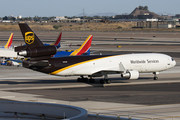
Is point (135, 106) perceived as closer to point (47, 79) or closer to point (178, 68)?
point (47, 79)

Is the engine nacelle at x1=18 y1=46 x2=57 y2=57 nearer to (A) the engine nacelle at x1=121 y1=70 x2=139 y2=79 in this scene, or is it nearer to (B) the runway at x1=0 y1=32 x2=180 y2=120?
(B) the runway at x1=0 y1=32 x2=180 y2=120

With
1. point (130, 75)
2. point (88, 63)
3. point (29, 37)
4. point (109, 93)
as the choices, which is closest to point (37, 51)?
point (29, 37)

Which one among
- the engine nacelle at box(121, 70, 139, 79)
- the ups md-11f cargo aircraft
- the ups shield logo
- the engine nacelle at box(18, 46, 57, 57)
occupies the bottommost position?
the engine nacelle at box(121, 70, 139, 79)

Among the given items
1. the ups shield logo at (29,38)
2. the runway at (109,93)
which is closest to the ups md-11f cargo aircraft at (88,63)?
the ups shield logo at (29,38)

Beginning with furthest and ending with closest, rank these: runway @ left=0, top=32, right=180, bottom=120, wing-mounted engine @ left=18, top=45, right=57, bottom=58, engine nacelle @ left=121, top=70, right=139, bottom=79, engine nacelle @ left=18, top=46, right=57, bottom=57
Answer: engine nacelle @ left=121, top=70, right=139, bottom=79
engine nacelle @ left=18, top=46, right=57, bottom=57
wing-mounted engine @ left=18, top=45, right=57, bottom=58
runway @ left=0, top=32, right=180, bottom=120

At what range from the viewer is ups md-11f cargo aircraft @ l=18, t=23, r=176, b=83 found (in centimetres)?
4019

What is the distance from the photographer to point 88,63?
45.2 metres

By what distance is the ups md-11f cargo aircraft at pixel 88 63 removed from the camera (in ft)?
132

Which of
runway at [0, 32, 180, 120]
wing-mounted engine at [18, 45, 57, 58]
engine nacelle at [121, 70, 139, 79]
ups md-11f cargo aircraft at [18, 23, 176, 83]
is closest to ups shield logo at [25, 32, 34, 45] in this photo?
ups md-11f cargo aircraft at [18, 23, 176, 83]

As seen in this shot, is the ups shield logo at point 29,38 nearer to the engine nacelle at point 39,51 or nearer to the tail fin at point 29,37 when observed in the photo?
the tail fin at point 29,37

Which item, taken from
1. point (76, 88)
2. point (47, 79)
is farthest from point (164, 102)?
point (47, 79)

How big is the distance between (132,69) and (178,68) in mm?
19703

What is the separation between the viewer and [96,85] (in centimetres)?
4500

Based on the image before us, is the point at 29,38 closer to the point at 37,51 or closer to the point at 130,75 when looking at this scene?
the point at 37,51
